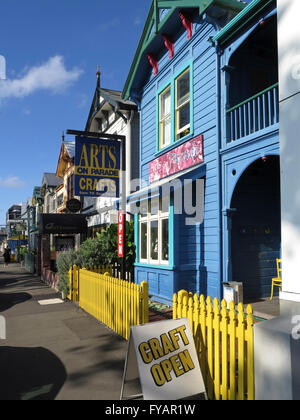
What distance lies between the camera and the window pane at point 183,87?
33.4 feet

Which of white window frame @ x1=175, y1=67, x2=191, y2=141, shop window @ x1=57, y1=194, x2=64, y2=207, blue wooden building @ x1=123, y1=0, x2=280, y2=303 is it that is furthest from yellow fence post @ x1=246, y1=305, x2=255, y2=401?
shop window @ x1=57, y1=194, x2=64, y2=207

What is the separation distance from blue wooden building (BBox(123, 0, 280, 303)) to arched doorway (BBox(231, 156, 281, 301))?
0.09ft

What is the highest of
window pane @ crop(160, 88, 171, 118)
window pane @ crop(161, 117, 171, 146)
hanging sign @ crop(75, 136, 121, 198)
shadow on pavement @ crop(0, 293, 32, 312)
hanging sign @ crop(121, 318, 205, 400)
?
window pane @ crop(160, 88, 171, 118)

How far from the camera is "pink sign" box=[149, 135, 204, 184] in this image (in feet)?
29.9

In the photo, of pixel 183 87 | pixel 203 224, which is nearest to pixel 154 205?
pixel 203 224

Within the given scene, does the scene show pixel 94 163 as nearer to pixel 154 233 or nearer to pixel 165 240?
pixel 154 233

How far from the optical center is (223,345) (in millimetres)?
3836

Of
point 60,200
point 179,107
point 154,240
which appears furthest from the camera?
point 60,200

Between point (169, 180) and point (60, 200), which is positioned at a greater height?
point (60, 200)

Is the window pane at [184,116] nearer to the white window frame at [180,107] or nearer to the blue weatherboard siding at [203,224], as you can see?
the white window frame at [180,107]

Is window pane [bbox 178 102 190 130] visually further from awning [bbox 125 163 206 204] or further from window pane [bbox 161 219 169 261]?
window pane [bbox 161 219 169 261]

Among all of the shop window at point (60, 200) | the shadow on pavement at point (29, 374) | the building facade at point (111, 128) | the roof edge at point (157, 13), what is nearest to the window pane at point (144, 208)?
the building facade at point (111, 128)

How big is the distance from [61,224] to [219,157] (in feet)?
35.3
